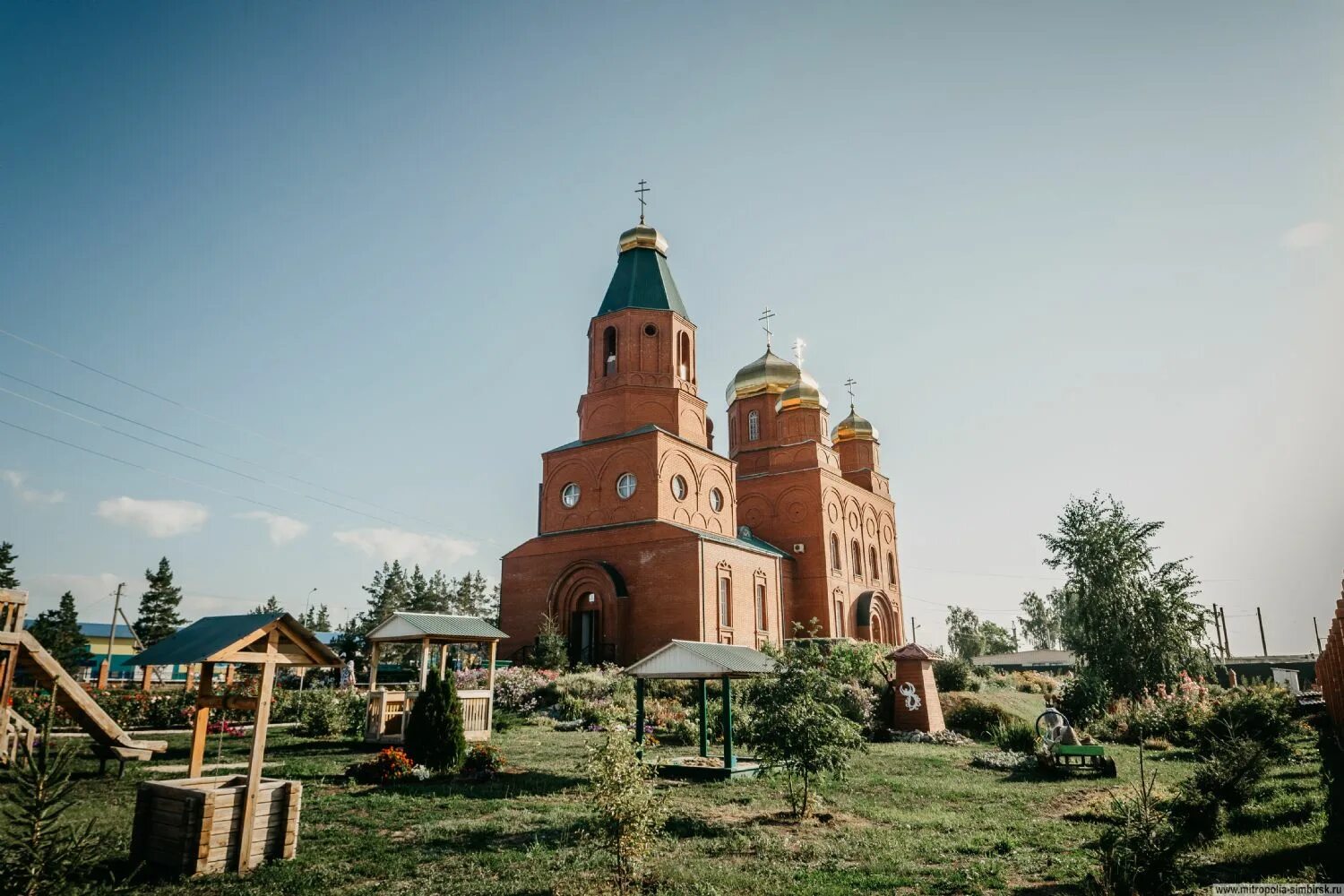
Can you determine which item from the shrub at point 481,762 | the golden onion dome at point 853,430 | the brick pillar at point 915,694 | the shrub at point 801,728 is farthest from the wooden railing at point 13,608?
the golden onion dome at point 853,430

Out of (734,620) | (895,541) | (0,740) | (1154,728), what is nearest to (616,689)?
(734,620)

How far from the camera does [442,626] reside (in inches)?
653

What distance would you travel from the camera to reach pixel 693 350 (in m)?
30.7

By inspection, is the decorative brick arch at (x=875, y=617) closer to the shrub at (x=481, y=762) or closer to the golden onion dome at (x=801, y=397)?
the golden onion dome at (x=801, y=397)

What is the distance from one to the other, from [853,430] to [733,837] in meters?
37.9

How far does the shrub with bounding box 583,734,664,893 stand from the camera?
6.46 metres

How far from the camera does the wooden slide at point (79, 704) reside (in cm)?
1023

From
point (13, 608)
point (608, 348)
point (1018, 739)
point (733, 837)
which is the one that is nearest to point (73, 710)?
point (13, 608)

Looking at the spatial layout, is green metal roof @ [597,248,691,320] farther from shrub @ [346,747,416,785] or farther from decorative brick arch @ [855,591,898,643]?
shrub @ [346,747,416,785]

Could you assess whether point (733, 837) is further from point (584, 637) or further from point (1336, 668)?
point (584, 637)

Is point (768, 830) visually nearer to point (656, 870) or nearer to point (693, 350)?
point (656, 870)

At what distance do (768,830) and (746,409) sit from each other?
107 feet

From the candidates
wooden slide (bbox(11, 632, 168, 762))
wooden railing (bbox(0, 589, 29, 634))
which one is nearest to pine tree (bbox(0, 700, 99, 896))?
wooden railing (bbox(0, 589, 29, 634))

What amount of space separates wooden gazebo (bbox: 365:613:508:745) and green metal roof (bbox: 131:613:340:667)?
690 centimetres
